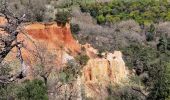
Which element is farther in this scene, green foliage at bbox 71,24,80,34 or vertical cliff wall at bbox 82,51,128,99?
green foliage at bbox 71,24,80,34

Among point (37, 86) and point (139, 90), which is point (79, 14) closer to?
point (139, 90)

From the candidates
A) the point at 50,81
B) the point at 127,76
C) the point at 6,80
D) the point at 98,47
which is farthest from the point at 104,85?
the point at 6,80

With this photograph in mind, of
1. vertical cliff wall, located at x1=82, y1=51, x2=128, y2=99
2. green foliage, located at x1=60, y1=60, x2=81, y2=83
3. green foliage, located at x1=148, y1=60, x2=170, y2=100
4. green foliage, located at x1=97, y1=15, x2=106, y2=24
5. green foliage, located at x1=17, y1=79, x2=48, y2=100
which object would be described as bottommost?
green foliage, located at x1=97, y1=15, x2=106, y2=24

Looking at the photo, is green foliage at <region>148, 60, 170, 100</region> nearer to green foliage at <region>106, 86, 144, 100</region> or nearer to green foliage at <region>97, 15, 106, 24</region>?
green foliage at <region>106, 86, 144, 100</region>

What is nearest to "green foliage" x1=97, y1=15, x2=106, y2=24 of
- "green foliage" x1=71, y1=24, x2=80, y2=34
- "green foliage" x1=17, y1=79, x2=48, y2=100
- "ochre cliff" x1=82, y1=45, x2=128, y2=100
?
"green foliage" x1=71, y1=24, x2=80, y2=34

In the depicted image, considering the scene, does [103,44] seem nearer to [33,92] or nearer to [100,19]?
[100,19]

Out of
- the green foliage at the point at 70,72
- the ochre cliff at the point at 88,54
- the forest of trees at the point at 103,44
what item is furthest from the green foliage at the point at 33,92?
the ochre cliff at the point at 88,54

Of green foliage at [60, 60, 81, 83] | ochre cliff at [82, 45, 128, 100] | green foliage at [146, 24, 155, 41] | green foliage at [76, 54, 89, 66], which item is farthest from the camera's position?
green foliage at [146, 24, 155, 41]
